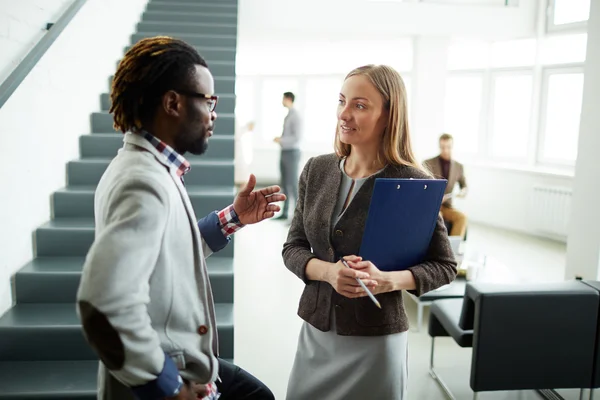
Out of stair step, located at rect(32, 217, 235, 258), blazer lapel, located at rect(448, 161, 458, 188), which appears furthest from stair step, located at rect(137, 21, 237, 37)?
stair step, located at rect(32, 217, 235, 258)

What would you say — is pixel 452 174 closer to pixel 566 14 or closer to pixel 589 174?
pixel 589 174

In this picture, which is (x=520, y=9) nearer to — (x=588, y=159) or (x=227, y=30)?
(x=588, y=159)

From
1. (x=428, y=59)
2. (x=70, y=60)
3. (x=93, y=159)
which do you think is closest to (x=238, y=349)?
(x=93, y=159)

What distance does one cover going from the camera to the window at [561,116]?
23.8ft

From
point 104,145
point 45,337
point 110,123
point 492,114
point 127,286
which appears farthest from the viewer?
point 492,114

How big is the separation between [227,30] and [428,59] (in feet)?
9.78

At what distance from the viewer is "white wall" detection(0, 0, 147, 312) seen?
2734 mm

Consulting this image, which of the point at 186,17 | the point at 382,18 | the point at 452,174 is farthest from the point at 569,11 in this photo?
the point at 186,17

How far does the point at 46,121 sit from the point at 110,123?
91 cm

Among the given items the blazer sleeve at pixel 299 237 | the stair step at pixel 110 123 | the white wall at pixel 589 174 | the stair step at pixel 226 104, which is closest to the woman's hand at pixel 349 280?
the blazer sleeve at pixel 299 237

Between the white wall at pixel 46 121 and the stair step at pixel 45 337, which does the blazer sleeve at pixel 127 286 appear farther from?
the white wall at pixel 46 121

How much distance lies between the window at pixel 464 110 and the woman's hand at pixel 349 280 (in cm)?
785

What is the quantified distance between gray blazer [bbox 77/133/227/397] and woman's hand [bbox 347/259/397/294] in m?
0.41

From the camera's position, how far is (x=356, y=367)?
1.55 m
